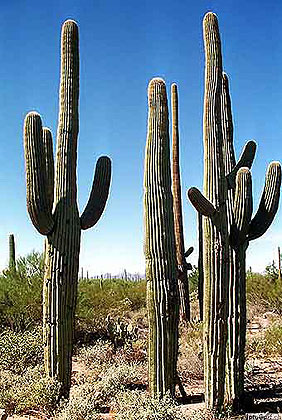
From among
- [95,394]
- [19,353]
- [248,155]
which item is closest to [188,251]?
[19,353]

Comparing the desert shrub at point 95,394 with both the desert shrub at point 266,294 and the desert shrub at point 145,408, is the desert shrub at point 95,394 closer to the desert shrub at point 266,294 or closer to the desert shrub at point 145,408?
the desert shrub at point 145,408

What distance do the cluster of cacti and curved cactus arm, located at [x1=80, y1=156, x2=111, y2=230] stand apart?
1.75 metres

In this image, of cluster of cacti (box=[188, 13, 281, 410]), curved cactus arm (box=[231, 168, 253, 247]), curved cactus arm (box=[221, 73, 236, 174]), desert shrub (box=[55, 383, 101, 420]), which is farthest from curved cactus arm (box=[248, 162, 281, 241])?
desert shrub (box=[55, 383, 101, 420])

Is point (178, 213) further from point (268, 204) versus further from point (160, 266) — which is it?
point (160, 266)

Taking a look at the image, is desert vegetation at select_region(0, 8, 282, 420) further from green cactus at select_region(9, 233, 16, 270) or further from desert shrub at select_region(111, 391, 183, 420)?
green cactus at select_region(9, 233, 16, 270)

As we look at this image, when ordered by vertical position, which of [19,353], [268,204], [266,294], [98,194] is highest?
[98,194]

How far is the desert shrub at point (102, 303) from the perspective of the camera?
14.5 m

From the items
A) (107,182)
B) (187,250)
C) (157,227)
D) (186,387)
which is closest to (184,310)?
(187,250)

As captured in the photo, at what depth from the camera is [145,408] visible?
681cm

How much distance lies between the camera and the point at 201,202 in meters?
6.95

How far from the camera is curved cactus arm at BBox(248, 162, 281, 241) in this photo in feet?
26.8

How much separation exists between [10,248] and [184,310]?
544 centimetres

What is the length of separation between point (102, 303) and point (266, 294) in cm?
531

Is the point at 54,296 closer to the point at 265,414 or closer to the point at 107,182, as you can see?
the point at 107,182
